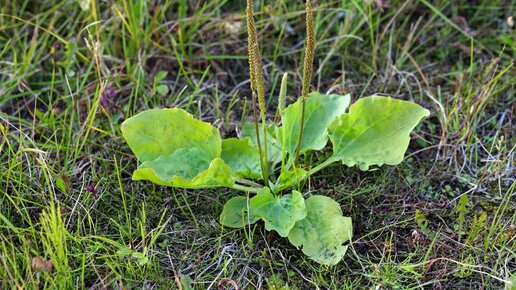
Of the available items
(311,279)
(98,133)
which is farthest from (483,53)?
(98,133)

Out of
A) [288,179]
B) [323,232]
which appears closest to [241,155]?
[288,179]

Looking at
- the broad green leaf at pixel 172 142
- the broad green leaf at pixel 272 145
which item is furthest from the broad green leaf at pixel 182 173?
the broad green leaf at pixel 272 145

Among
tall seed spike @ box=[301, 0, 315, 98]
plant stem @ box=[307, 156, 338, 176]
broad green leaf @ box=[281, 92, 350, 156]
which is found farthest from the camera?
broad green leaf @ box=[281, 92, 350, 156]

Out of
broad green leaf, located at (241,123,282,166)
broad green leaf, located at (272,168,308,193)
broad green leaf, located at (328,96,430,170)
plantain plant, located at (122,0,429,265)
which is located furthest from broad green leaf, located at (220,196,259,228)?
broad green leaf, located at (328,96,430,170)

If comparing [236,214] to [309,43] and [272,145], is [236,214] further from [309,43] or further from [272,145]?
[309,43]

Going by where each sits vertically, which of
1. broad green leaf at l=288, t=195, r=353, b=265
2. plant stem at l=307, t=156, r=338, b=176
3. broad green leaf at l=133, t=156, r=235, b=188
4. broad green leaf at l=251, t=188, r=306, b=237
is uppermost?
broad green leaf at l=133, t=156, r=235, b=188

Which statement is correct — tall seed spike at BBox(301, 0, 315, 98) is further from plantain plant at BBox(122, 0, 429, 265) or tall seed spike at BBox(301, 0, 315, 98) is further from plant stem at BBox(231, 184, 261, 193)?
plant stem at BBox(231, 184, 261, 193)
